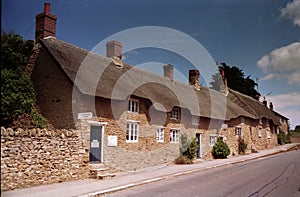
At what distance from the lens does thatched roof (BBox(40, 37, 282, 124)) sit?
13.6 metres

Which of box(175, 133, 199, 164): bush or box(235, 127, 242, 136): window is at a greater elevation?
box(235, 127, 242, 136): window

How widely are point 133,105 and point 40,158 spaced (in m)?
6.91

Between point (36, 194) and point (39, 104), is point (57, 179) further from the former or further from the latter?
point (39, 104)

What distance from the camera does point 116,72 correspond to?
56.1 ft

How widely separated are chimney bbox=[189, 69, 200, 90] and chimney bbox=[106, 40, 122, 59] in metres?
10.7

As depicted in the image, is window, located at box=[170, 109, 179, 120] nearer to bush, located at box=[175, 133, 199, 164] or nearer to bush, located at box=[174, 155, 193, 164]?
bush, located at box=[175, 133, 199, 164]

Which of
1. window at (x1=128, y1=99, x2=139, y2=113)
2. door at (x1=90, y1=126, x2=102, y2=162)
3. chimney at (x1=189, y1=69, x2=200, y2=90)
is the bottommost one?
door at (x1=90, y1=126, x2=102, y2=162)

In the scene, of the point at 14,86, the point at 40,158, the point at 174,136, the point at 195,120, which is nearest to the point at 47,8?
the point at 14,86

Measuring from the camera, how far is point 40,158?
10.2 m

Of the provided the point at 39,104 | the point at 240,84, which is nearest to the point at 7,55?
the point at 39,104

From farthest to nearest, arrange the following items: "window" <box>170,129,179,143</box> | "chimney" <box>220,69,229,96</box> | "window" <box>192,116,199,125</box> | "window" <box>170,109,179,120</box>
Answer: "chimney" <box>220,69,229,96</box> → "window" <box>192,116,199,125</box> → "window" <box>170,109,179,120</box> → "window" <box>170,129,179,143</box>

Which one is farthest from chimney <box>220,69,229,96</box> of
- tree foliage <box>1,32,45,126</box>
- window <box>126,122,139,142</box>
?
tree foliage <box>1,32,45,126</box>

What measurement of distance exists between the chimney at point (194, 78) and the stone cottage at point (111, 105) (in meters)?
5.23

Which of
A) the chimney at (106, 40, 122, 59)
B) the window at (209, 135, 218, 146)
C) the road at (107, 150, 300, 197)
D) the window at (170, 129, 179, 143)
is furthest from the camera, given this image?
the window at (209, 135, 218, 146)
